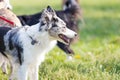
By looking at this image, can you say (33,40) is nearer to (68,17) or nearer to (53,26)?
(53,26)

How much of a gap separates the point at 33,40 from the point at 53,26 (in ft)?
1.19

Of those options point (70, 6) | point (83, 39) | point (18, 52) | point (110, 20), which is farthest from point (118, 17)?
point (18, 52)

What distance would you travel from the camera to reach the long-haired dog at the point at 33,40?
6.57m

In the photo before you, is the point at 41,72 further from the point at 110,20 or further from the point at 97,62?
the point at 110,20

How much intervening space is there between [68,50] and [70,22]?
0.62m

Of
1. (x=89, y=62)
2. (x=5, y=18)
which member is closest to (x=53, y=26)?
(x=5, y=18)

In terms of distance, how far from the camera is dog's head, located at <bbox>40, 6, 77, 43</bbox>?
6.50 m

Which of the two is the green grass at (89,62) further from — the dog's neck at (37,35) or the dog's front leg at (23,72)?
the dog's neck at (37,35)

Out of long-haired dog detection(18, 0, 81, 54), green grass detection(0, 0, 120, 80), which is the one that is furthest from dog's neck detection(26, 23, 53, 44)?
long-haired dog detection(18, 0, 81, 54)

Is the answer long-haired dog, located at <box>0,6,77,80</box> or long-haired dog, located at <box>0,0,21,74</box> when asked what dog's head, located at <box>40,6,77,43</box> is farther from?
long-haired dog, located at <box>0,0,21,74</box>

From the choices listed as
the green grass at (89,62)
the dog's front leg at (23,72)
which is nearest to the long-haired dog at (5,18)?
the green grass at (89,62)

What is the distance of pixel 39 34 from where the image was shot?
6.60 m

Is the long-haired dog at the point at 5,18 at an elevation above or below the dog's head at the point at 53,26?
below

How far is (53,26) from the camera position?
21.6 ft
